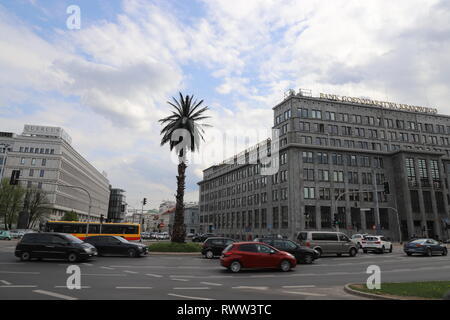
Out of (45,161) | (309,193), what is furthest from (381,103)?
(45,161)

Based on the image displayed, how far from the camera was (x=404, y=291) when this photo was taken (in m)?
8.91

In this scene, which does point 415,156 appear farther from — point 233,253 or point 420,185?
point 233,253

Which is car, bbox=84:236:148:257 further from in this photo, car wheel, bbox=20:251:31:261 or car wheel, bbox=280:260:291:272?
car wheel, bbox=280:260:291:272

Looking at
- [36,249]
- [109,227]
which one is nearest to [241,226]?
[109,227]

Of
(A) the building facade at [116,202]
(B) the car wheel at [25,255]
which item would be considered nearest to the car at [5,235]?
(B) the car wheel at [25,255]

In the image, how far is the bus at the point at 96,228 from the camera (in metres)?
35.6

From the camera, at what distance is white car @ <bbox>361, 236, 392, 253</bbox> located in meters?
29.6

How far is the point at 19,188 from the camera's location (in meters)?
60.3

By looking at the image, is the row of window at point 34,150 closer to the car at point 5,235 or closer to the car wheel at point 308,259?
the car at point 5,235

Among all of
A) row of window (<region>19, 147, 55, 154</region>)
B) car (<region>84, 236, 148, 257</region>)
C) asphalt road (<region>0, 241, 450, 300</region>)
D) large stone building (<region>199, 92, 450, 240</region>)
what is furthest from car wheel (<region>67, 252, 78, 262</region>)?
row of window (<region>19, 147, 55, 154</region>)

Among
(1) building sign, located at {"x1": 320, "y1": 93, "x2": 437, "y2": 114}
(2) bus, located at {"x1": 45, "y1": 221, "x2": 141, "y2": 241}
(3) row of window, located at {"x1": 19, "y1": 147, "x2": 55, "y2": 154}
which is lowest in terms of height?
(2) bus, located at {"x1": 45, "y1": 221, "x2": 141, "y2": 241}

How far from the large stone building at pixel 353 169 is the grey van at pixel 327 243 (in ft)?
91.9

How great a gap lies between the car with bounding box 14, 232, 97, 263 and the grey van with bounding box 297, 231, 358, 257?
54.8 feet

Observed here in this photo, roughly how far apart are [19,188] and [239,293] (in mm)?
65671
